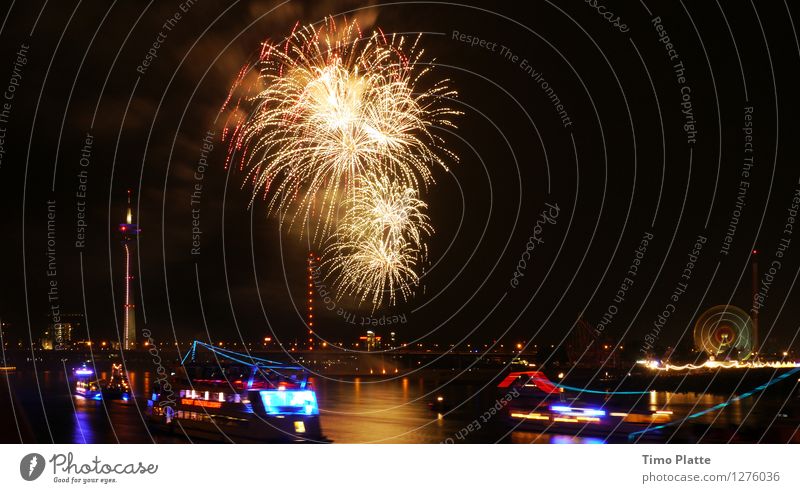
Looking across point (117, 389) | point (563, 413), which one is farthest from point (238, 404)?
point (117, 389)

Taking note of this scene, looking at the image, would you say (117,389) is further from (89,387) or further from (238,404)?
(238,404)

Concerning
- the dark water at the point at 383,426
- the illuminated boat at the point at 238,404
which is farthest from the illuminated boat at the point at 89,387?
the illuminated boat at the point at 238,404

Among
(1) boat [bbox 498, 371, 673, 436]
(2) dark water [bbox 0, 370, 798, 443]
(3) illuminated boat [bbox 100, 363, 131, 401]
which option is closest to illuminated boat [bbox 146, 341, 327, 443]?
(2) dark water [bbox 0, 370, 798, 443]

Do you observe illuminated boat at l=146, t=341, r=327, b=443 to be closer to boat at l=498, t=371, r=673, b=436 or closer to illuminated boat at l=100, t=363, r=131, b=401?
boat at l=498, t=371, r=673, b=436
